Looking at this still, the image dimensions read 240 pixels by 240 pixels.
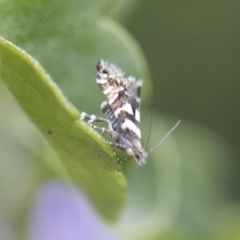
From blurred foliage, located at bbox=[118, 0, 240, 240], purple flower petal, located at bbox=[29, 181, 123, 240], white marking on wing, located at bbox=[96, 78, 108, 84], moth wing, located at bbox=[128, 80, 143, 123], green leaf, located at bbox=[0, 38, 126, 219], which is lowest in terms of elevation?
green leaf, located at bbox=[0, 38, 126, 219]

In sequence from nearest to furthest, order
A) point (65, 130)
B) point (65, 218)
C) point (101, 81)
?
1. point (65, 130)
2. point (101, 81)
3. point (65, 218)

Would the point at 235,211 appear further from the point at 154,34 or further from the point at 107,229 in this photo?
the point at 154,34

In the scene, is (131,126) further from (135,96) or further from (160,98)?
(160,98)

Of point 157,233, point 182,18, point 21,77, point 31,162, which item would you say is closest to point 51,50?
point 21,77

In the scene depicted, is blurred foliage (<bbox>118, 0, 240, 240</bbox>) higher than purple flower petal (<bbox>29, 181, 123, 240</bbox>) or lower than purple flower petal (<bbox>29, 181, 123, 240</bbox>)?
higher

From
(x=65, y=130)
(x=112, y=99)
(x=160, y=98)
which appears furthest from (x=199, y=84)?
(x=65, y=130)

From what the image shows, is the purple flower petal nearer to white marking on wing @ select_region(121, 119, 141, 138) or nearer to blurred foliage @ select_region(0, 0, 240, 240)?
blurred foliage @ select_region(0, 0, 240, 240)

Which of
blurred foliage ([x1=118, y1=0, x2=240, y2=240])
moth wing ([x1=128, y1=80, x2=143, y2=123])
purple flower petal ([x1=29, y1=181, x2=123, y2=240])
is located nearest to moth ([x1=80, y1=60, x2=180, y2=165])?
moth wing ([x1=128, y1=80, x2=143, y2=123])
